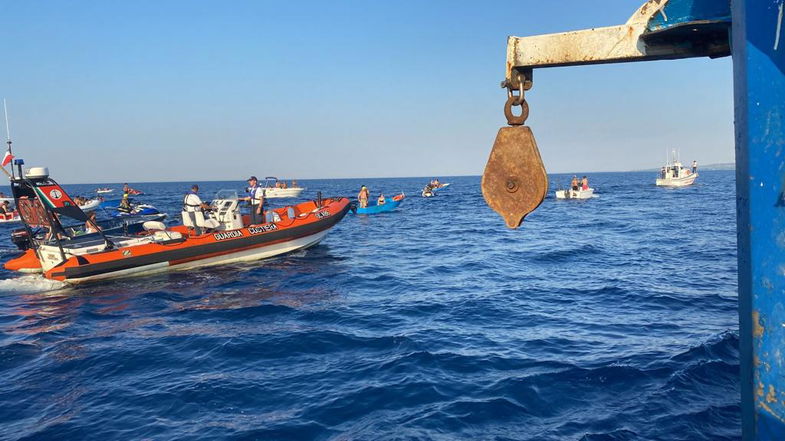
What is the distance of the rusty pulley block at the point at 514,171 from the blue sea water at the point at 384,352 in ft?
11.6

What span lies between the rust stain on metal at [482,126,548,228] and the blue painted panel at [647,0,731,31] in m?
0.91

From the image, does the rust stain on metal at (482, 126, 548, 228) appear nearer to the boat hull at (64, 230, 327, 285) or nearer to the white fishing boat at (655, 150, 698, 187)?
the boat hull at (64, 230, 327, 285)

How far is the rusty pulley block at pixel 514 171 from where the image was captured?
3.10 m

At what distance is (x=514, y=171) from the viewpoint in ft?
10.3

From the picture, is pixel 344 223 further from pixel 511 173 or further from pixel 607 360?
pixel 511 173

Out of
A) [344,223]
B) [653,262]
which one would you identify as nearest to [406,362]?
[653,262]

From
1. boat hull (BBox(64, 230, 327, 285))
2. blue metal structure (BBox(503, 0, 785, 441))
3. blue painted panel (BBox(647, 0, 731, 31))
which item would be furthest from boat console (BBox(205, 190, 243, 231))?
blue metal structure (BBox(503, 0, 785, 441))

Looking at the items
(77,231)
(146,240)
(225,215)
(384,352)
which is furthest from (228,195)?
(384,352)

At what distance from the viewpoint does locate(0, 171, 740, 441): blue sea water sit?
19.7 ft

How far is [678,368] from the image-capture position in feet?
23.2

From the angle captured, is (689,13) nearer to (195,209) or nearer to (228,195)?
(228,195)

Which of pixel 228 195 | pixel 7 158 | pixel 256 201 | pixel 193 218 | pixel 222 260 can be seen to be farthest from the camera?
pixel 256 201

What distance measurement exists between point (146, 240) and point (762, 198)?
646 inches

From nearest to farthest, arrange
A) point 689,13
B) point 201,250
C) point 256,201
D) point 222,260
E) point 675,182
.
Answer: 1. point 689,13
2. point 201,250
3. point 222,260
4. point 256,201
5. point 675,182
